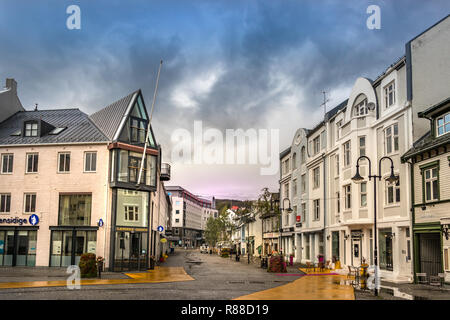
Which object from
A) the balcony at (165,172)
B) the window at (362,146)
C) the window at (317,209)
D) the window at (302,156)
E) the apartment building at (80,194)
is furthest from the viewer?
the balcony at (165,172)

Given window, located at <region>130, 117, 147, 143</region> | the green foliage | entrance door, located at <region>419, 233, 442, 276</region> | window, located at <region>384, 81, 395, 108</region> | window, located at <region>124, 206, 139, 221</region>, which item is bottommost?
the green foliage

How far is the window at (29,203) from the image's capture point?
37.4m

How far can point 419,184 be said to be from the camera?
27312mm

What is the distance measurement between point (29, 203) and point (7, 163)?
3.98 meters

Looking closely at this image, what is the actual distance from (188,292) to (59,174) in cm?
2047

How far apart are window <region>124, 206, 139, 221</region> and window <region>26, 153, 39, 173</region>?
8.23 metres

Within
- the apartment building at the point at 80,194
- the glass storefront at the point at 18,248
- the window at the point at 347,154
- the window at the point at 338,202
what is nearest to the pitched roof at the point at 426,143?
the window at the point at 347,154

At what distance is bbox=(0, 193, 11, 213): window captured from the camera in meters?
37.9

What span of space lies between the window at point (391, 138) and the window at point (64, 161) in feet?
78.6

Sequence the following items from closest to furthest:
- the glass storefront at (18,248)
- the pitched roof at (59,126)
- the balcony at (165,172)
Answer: the glass storefront at (18,248) → the pitched roof at (59,126) → the balcony at (165,172)

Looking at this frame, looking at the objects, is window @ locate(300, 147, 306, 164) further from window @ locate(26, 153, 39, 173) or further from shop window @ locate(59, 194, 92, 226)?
window @ locate(26, 153, 39, 173)

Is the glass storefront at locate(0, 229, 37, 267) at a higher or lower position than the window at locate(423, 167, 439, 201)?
lower

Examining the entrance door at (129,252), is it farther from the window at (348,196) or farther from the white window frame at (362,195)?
the white window frame at (362,195)

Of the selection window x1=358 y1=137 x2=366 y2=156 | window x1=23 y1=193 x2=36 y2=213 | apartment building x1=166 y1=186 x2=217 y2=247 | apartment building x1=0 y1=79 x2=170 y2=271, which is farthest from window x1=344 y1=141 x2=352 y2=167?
apartment building x1=166 y1=186 x2=217 y2=247
